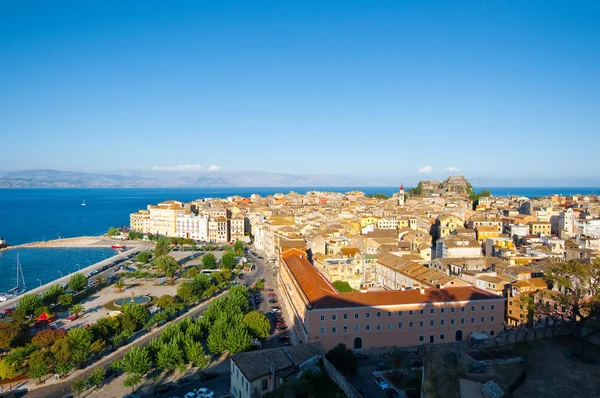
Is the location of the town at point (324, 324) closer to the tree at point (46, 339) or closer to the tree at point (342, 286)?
the tree at point (46, 339)

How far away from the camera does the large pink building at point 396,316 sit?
26234 millimetres

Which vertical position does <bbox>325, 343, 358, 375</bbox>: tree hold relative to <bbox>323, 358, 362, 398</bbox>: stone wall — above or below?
below

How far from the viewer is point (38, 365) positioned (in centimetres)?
2200

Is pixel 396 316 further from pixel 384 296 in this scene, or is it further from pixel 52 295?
pixel 52 295

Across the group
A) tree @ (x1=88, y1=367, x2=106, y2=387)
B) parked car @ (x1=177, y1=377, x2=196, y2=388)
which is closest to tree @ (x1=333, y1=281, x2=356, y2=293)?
parked car @ (x1=177, y1=377, x2=196, y2=388)

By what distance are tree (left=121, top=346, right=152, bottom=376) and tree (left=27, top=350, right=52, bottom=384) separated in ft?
14.2

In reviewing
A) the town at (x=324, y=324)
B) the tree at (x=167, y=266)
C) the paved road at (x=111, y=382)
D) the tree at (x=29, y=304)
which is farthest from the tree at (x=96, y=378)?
the tree at (x=167, y=266)

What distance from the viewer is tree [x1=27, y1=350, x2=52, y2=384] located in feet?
72.0

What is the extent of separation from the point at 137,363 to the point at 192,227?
61083 mm

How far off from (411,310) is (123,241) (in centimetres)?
6365

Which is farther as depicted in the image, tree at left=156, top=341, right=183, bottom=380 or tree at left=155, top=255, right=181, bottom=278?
tree at left=155, top=255, right=181, bottom=278

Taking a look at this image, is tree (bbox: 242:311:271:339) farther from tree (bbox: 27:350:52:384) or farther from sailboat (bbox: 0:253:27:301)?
sailboat (bbox: 0:253:27:301)

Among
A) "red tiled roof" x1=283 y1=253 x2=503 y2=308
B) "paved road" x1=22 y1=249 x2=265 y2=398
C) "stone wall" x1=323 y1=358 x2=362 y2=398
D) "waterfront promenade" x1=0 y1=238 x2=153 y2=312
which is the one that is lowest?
"waterfront promenade" x1=0 y1=238 x2=153 y2=312

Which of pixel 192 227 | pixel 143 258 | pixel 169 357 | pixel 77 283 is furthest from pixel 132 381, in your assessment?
pixel 192 227
